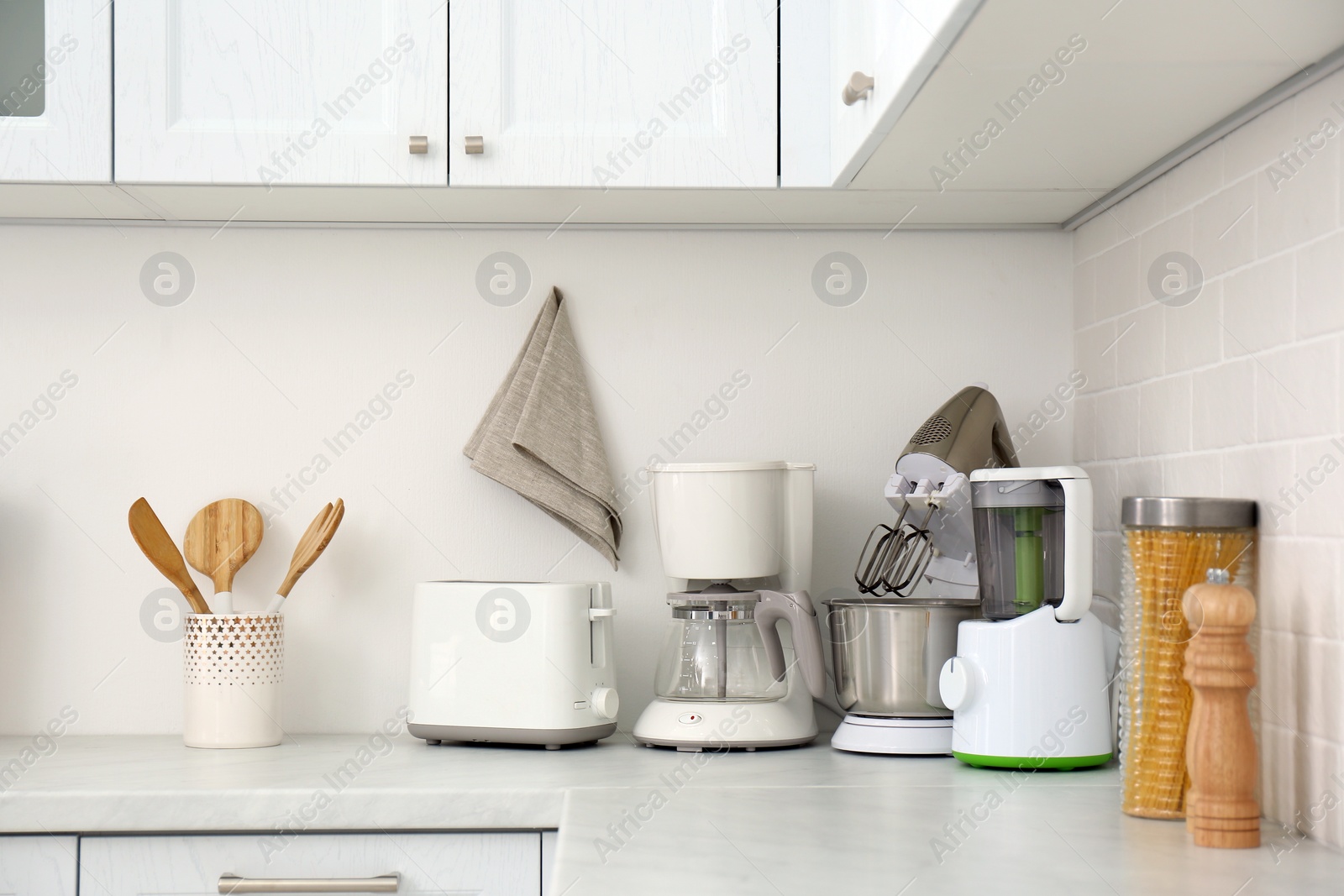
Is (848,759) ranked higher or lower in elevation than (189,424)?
lower

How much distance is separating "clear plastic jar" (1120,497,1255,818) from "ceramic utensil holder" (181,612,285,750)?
3.35 feet

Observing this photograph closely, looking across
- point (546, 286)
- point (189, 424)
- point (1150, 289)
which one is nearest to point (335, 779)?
point (189, 424)

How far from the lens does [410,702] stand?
148 centimetres

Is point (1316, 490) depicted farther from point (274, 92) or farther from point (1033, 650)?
point (274, 92)

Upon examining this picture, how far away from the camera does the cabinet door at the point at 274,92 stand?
1.34 m

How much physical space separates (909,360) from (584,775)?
2.51 feet

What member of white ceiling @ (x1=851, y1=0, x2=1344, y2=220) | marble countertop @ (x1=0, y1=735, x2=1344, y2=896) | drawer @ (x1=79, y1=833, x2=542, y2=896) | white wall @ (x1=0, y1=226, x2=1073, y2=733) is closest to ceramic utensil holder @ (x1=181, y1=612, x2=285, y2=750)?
marble countertop @ (x1=0, y1=735, x2=1344, y2=896)

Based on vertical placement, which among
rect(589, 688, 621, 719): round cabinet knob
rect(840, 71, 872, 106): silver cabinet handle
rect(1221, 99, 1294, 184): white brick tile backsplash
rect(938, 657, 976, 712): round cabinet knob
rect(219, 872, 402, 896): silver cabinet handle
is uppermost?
rect(840, 71, 872, 106): silver cabinet handle

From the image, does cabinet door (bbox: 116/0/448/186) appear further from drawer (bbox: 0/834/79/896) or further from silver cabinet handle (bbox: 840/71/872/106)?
drawer (bbox: 0/834/79/896)

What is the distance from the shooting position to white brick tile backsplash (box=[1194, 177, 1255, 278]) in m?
1.14

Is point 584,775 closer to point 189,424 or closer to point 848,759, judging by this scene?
point 848,759

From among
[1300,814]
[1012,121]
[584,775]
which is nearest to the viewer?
[1300,814]

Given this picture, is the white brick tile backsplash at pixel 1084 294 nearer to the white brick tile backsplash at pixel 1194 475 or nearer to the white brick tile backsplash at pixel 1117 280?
the white brick tile backsplash at pixel 1117 280

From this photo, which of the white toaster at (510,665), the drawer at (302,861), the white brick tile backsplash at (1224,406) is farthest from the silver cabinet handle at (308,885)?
the white brick tile backsplash at (1224,406)
